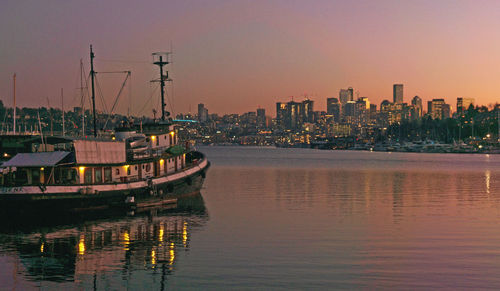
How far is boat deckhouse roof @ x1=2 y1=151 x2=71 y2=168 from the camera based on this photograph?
152ft

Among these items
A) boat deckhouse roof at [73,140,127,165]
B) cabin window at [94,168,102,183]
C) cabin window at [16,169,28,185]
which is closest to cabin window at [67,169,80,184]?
boat deckhouse roof at [73,140,127,165]

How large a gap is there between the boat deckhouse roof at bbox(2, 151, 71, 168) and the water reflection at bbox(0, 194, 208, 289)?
4055 millimetres

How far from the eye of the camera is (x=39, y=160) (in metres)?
46.7

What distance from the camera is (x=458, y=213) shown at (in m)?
53.3

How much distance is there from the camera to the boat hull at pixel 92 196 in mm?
44031

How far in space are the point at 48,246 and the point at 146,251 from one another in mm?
6047

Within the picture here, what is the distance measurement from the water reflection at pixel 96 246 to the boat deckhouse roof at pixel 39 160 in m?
4.06

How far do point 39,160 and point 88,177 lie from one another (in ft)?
12.7

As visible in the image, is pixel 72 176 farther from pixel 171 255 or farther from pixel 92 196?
pixel 171 255

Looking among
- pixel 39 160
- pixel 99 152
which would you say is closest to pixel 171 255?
pixel 99 152

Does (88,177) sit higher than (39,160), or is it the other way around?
(39,160)

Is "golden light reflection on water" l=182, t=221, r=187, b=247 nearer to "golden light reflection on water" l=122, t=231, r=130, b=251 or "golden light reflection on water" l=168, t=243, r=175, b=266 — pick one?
"golden light reflection on water" l=168, t=243, r=175, b=266

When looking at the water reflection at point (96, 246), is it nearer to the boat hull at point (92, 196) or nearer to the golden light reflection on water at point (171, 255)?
the golden light reflection on water at point (171, 255)

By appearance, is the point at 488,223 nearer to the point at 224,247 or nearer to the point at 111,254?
the point at 224,247
